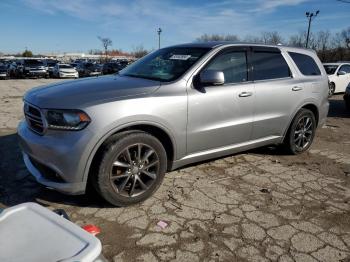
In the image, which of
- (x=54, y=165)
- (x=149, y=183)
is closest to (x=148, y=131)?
(x=149, y=183)

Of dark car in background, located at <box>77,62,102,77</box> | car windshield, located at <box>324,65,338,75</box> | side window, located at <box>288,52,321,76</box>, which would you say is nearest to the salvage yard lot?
side window, located at <box>288,52,321,76</box>

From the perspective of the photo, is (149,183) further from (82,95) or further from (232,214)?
(82,95)

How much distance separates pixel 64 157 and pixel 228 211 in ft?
5.90

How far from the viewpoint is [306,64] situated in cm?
561

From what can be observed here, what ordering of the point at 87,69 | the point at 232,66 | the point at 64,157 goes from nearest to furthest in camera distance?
the point at 64,157 → the point at 232,66 → the point at 87,69

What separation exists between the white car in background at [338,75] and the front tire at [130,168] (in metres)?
13.3

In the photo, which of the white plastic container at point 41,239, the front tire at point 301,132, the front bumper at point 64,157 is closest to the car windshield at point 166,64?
the front bumper at point 64,157

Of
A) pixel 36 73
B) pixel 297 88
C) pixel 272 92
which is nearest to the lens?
pixel 272 92

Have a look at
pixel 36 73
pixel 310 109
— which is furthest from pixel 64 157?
pixel 36 73

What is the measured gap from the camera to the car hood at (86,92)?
10.8ft

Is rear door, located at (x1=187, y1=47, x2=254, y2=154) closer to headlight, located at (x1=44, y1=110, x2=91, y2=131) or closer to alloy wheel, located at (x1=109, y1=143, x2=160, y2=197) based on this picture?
alloy wheel, located at (x1=109, y1=143, x2=160, y2=197)

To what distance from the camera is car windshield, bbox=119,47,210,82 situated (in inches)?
162

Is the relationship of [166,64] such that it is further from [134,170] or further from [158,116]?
[134,170]

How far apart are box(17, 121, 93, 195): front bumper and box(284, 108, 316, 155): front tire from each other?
346 cm
